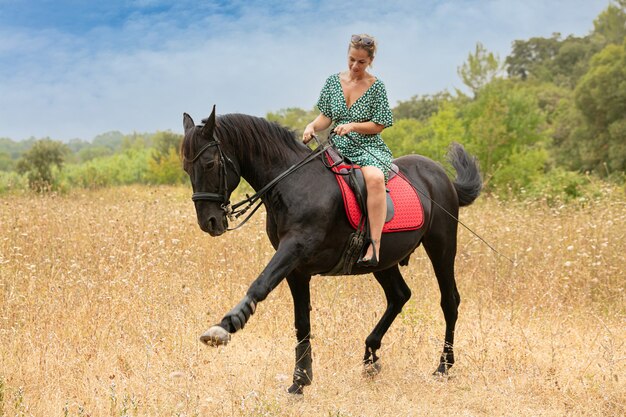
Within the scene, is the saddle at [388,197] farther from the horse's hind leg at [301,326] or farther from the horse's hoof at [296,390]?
the horse's hoof at [296,390]

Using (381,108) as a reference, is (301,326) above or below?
below

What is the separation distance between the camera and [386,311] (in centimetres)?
595

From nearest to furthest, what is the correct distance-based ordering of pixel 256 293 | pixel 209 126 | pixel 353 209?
pixel 256 293 → pixel 209 126 → pixel 353 209

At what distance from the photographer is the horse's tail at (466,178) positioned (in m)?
6.63

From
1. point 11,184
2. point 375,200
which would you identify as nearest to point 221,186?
point 375,200

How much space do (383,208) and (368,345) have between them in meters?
1.58

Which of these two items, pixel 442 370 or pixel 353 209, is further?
pixel 442 370

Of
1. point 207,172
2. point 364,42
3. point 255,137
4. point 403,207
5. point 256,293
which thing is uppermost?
point 364,42

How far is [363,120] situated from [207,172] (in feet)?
4.76

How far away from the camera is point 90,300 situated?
22.3 ft

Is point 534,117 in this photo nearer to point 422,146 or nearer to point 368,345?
point 422,146

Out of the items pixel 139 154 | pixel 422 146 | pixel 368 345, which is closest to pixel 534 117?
pixel 422 146

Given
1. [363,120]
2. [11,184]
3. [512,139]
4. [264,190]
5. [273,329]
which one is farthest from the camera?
[512,139]

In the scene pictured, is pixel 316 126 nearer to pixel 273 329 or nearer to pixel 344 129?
pixel 344 129
